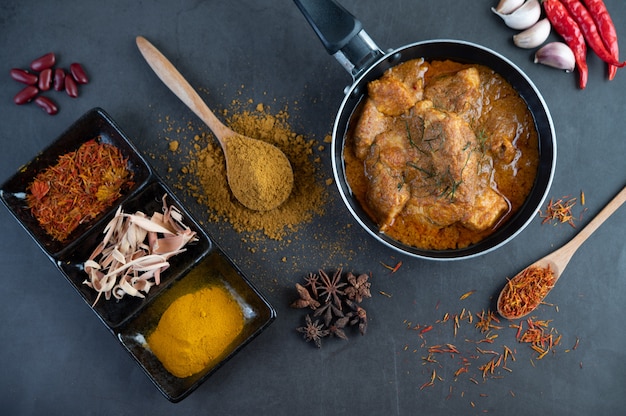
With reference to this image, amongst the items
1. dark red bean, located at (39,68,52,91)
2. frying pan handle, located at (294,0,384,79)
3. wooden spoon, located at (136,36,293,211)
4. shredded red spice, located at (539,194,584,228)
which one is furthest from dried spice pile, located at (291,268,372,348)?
dark red bean, located at (39,68,52,91)

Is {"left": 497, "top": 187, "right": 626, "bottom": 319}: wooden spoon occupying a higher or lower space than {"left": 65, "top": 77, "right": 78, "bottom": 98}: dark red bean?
lower

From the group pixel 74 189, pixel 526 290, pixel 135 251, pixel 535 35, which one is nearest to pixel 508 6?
pixel 535 35

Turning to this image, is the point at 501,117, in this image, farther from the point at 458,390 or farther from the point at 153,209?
the point at 153,209

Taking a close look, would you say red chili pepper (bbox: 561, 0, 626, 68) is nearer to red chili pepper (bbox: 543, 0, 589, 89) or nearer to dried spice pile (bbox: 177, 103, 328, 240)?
red chili pepper (bbox: 543, 0, 589, 89)

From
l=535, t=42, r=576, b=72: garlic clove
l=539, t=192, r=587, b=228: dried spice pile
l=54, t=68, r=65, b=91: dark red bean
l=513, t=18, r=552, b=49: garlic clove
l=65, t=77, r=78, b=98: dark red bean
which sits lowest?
l=539, t=192, r=587, b=228: dried spice pile

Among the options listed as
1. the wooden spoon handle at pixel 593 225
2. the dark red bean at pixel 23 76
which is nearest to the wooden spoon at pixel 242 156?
the dark red bean at pixel 23 76

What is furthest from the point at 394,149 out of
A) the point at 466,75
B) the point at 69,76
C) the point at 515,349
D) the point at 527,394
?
the point at 69,76

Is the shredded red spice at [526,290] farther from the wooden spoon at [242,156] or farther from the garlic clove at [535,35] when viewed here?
the wooden spoon at [242,156]
